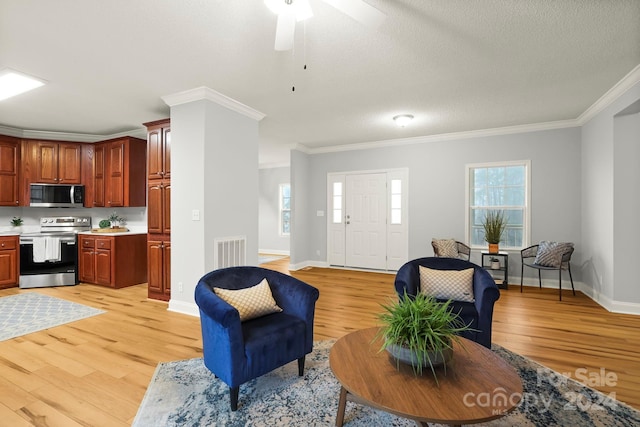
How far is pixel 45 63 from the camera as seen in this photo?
2.98 m

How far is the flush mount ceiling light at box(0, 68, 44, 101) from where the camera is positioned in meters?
3.18

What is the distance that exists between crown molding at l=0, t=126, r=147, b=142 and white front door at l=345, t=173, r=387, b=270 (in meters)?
4.04

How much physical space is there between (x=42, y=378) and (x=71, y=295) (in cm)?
275

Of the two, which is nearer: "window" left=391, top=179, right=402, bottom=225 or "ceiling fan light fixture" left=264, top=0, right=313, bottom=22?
"ceiling fan light fixture" left=264, top=0, right=313, bottom=22

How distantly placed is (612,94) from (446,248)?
283cm

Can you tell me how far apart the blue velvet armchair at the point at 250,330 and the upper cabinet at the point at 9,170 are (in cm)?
506

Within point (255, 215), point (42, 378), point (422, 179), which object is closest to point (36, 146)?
point (255, 215)

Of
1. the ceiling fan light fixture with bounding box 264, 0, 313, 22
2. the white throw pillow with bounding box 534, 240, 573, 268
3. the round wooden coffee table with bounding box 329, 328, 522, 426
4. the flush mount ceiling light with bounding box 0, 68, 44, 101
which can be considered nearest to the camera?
the round wooden coffee table with bounding box 329, 328, 522, 426

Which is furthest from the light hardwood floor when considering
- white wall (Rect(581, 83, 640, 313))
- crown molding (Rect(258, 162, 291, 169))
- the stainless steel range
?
crown molding (Rect(258, 162, 291, 169))

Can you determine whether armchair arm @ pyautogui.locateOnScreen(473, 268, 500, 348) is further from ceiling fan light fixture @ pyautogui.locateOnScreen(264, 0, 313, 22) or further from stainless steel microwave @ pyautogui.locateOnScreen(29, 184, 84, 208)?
stainless steel microwave @ pyautogui.locateOnScreen(29, 184, 84, 208)

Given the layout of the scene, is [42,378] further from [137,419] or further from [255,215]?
[255,215]

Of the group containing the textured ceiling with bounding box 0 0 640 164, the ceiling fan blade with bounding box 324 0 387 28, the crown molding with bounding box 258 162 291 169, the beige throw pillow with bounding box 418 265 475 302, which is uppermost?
the textured ceiling with bounding box 0 0 640 164

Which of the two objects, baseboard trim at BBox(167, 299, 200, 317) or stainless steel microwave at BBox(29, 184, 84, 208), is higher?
stainless steel microwave at BBox(29, 184, 84, 208)

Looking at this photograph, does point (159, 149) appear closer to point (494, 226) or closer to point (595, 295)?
point (494, 226)
